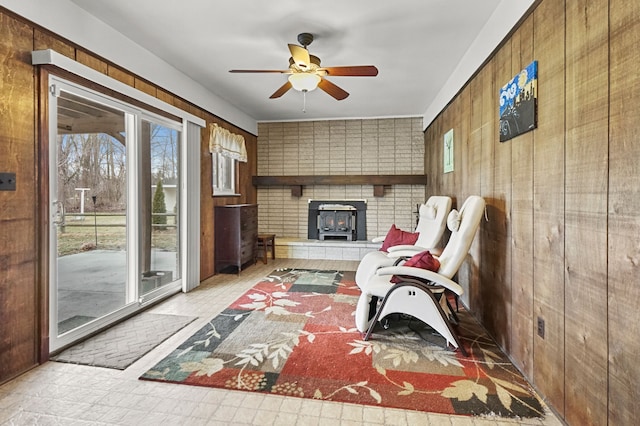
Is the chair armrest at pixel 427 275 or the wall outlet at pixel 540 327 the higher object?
the chair armrest at pixel 427 275

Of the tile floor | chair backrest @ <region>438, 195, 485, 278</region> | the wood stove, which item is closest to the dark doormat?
the tile floor

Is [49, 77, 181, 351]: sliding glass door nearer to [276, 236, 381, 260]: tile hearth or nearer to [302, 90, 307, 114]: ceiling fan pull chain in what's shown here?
[302, 90, 307, 114]: ceiling fan pull chain

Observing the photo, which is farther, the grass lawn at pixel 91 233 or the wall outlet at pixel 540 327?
the grass lawn at pixel 91 233

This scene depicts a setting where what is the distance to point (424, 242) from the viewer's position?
12.5 ft

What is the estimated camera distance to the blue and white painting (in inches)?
76.2

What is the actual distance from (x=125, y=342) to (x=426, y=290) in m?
2.38

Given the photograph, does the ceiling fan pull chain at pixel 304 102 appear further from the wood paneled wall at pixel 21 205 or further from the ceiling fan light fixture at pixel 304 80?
the wood paneled wall at pixel 21 205

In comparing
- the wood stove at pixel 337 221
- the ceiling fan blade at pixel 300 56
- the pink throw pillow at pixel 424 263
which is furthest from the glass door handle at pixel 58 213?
the wood stove at pixel 337 221

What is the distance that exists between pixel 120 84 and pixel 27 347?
2.15 meters

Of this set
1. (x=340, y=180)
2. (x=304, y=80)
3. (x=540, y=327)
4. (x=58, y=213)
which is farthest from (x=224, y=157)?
(x=540, y=327)

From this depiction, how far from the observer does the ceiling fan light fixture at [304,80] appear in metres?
2.98

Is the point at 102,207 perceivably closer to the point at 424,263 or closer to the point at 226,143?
the point at 226,143

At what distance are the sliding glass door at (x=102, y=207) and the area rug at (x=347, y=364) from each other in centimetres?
96

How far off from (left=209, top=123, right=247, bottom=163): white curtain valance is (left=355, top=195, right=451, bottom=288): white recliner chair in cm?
270
